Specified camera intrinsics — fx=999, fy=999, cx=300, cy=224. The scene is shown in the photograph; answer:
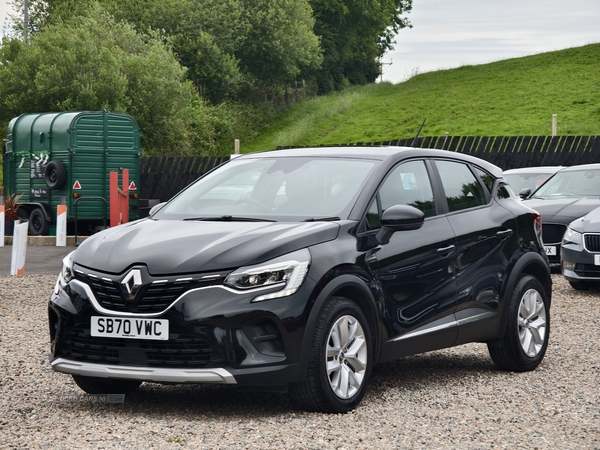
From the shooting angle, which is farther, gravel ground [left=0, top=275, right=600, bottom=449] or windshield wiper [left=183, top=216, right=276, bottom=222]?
windshield wiper [left=183, top=216, right=276, bottom=222]

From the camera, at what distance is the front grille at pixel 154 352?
5.52m

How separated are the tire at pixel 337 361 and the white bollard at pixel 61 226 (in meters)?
16.3

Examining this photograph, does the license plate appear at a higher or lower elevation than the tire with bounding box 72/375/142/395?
higher

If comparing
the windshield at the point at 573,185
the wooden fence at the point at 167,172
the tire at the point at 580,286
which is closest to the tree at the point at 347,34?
the wooden fence at the point at 167,172

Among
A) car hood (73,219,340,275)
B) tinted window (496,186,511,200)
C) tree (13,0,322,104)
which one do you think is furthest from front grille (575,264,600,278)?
tree (13,0,322,104)

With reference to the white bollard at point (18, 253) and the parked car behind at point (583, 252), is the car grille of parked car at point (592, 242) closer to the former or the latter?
the parked car behind at point (583, 252)

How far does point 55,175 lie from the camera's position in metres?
23.6

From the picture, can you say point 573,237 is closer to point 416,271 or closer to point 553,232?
point 553,232

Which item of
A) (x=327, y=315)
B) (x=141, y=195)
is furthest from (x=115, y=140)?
(x=327, y=315)

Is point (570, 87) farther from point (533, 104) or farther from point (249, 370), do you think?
point (249, 370)

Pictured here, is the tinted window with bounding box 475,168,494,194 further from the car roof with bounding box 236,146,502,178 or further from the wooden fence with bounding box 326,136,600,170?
the wooden fence with bounding box 326,136,600,170

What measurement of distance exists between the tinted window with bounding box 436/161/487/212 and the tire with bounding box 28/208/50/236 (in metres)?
17.7

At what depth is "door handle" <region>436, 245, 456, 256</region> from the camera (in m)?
6.80

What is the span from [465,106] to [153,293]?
2281 inches
